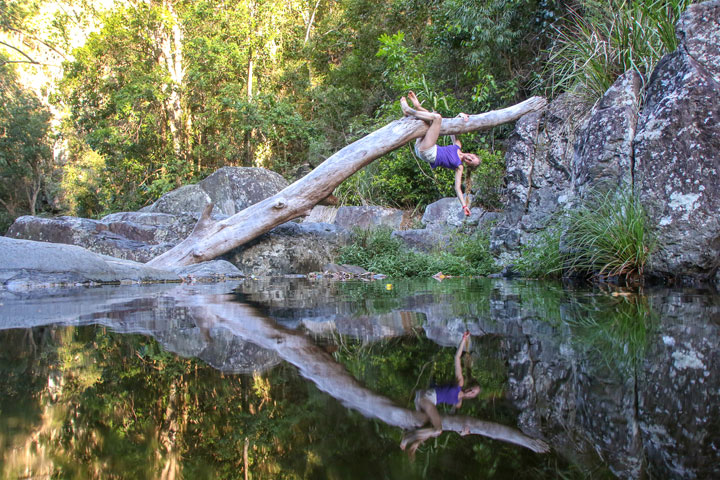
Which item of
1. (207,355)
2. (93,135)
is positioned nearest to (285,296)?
(207,355)

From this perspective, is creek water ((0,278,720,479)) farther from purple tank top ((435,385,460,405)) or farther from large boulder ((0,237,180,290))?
large boulder ((0,237,180,290))

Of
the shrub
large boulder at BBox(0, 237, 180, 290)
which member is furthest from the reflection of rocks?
large boulder at BBox(0, 237, 180, 290)

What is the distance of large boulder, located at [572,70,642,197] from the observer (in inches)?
227

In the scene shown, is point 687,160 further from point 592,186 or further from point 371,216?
point 371,216

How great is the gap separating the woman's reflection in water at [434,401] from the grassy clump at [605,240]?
4.46 metres

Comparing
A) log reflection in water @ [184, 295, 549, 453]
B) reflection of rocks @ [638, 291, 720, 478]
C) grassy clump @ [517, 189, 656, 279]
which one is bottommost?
reflection of rocks @ [638, 291, 720, 478]

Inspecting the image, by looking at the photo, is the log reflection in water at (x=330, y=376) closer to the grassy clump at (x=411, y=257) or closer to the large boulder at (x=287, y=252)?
the grassy clump at (x=411, y=257)

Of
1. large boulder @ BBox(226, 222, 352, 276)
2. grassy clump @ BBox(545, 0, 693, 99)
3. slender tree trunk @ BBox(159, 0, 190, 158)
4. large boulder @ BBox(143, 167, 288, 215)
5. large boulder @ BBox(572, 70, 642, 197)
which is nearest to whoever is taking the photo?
large boulder @ BBox(572, 70, 642, 197)

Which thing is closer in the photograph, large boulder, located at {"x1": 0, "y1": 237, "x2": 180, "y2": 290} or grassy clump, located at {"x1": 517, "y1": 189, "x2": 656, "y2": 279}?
grassy clump, located at {"x1": 517, "y1": 189, "x2": 656, "y2": 279}

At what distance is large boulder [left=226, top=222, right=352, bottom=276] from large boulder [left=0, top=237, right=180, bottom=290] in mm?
2297

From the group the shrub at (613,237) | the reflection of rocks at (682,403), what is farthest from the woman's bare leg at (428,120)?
the reflection of rocks at (682,403)

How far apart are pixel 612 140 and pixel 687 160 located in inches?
37.2

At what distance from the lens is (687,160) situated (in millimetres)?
5074

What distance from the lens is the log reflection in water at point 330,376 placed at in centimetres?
100
